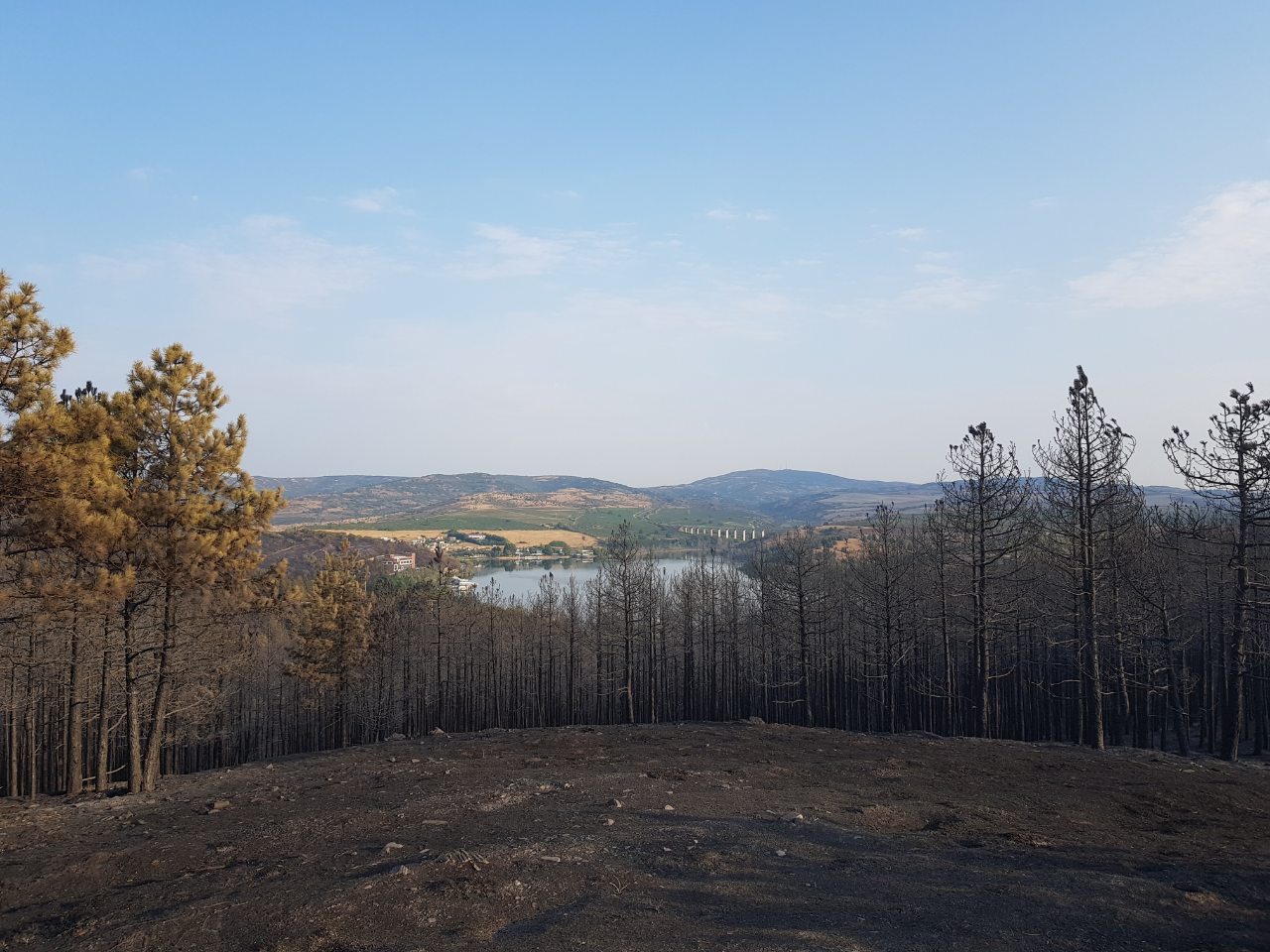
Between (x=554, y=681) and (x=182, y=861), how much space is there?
45.8m

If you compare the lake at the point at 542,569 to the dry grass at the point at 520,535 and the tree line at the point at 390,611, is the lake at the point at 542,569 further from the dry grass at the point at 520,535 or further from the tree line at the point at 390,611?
the tree line at the point at 390,611

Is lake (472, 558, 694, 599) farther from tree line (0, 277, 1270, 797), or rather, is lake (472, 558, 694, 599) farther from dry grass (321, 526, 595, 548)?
tree line (0, 277, 1270, 797)

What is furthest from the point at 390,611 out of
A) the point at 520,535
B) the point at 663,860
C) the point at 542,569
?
the point at 520,535

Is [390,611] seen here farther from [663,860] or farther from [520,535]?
[520,535]

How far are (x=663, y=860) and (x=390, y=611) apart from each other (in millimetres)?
35469

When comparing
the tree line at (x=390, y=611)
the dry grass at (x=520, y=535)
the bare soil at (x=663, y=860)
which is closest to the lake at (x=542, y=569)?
the dry grass at (x=520, y=535)

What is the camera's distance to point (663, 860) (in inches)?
373

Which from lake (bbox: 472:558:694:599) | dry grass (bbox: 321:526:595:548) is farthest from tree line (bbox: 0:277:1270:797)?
dry grass (bbox: 321:526:595:548)

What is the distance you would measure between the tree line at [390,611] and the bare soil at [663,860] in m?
4.48

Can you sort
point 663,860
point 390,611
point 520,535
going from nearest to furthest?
point 663,860, point 390,611, point 520,535

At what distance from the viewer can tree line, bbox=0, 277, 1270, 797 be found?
13.2 m

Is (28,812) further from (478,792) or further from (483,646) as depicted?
(483,646)

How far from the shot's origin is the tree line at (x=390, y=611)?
13195 millimetres

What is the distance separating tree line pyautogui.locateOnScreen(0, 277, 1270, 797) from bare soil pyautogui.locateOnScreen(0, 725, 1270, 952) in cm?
448
